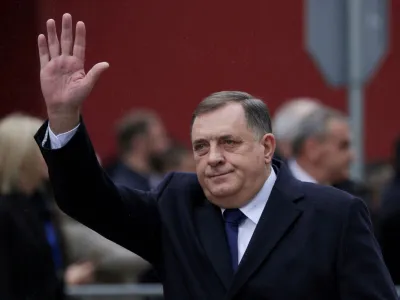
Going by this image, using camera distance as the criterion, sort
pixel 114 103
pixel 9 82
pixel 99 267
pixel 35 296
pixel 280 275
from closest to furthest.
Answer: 1. pixel 280 275
2. pixel 35 296
3. pixel 99 267
4. pixel 9 82
5. pixel 114 103

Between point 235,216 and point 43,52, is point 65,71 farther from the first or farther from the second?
point 235,216

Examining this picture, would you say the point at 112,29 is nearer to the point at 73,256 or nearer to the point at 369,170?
the point at 369,170

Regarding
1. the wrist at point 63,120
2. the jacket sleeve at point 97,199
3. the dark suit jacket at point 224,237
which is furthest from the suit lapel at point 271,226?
the wrist at point 63,120

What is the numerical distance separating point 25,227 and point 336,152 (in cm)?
213

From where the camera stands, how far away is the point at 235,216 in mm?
4789

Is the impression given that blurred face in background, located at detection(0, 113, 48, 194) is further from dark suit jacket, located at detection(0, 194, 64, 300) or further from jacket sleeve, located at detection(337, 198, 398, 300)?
jacket sleeve, located at detection(337, 198, 398, 300)

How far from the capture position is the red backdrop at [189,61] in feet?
42.1

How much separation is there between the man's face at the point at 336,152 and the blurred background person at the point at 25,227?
1669 mm

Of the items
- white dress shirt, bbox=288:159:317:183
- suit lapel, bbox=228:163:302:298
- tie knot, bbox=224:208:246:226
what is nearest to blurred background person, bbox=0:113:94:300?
white dress shirt, bbox=288:159:317:183

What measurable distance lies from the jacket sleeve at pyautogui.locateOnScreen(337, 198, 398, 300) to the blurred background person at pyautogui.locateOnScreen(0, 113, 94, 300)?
7.35 ft

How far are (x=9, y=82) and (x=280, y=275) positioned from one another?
8.52m

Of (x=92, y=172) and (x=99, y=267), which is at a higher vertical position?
(x=92, y=172)

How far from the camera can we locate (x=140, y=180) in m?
9.32

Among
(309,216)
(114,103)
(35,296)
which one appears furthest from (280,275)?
(114,103)
